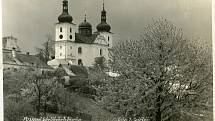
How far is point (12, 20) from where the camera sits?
2.13 meters

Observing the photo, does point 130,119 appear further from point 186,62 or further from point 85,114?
point 186,62

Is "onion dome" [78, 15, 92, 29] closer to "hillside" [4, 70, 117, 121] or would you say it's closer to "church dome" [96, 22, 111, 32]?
"church dome" [96, 22, 111, 32]

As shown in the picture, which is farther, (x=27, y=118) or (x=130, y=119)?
(x=130, y=119)

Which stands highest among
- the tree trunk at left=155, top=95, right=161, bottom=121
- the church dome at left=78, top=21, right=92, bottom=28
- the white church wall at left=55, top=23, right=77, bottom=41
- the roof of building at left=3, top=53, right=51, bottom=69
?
the church dome at left=78, top=21, right=92, bottom=28

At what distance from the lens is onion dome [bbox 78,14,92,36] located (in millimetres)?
2194

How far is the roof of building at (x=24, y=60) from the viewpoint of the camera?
2090mm

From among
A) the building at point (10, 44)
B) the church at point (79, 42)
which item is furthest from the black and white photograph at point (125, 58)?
the building at point (10, 44)

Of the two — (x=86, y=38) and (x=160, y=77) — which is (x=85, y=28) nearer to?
(x=86, y=38)

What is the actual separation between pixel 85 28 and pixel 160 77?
61cm

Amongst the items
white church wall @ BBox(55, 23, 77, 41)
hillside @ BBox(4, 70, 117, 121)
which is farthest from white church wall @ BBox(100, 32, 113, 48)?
hillside @ BBox(4, 70, 117, 121)

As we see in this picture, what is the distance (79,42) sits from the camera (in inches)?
87.9

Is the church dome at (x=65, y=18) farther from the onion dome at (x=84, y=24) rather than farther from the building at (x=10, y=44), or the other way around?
the building at (x=10, y=44)

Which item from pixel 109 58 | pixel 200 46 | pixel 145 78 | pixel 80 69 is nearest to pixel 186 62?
pixel 200 46

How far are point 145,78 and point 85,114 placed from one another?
47 centimetres
